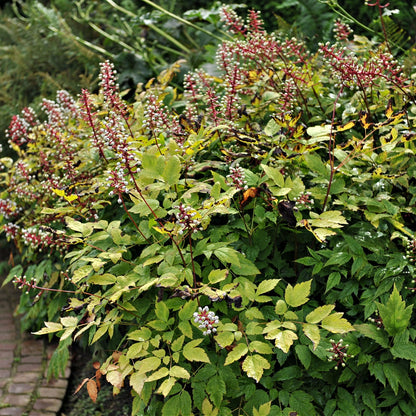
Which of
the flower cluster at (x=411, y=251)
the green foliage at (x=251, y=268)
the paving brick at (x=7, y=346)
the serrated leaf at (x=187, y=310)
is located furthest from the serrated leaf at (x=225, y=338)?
the paving brick at (x=7, y=346)

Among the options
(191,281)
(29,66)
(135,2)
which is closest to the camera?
(191,281)

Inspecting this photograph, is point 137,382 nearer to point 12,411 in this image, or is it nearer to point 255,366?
point 255,366

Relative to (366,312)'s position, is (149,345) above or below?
below

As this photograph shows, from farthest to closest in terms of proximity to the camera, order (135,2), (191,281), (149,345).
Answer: (135,2)
(149,345)
(191,281)

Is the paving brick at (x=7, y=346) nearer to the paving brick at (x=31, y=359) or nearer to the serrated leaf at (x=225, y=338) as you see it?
the paving brick at (x=31, y=359)

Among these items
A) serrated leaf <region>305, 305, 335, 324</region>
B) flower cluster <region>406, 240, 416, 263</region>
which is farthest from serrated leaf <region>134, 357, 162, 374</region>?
flower cluster <region>406, 240, 416, 263</region>

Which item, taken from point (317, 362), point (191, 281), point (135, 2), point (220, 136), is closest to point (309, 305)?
point (317, 362)

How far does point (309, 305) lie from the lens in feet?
6.04

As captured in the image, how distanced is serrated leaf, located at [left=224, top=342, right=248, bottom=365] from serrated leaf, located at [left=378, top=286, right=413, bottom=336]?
1.58ft

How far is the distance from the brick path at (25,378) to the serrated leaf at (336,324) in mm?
2115

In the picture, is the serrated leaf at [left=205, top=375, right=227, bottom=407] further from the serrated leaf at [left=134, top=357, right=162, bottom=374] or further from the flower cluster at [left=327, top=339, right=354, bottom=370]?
the flower cluster at [left=327, top=339, right=354, bottom=370]

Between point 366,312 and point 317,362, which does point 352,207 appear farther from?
point 317,362

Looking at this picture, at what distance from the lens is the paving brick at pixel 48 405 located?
9.77 ft

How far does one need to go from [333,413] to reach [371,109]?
4.28 ft
